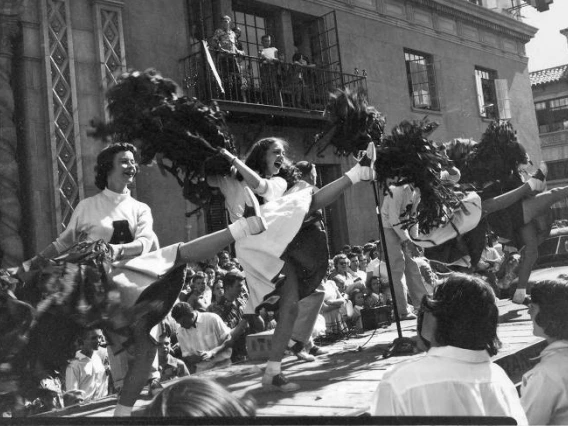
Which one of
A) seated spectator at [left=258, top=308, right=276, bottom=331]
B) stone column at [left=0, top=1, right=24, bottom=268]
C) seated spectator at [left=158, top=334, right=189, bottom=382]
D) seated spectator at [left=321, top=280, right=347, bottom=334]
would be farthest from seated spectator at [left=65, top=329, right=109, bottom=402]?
stone column at [left=0, top=1, right=24, bottom=268]

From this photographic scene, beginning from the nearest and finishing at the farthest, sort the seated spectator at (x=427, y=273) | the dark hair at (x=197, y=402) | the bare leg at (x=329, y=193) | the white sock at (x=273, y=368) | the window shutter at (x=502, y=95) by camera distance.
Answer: the dark hair at (x=197, y=402) < the white sock at (x=273, y=368) < the bare leg at (x=329, y=193) < the seated spectator at (x=427, y=273) < the window shutter at (x=502, y=95)

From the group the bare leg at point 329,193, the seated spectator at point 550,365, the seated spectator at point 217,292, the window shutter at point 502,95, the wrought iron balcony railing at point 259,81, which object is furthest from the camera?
the window shutter at point 502,95

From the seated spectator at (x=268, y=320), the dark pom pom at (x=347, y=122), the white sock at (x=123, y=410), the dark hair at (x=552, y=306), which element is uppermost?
the dark pom pom at (x=347, y=122)

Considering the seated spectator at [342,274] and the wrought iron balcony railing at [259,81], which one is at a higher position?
the wrought iron balcony railing at [259,81]

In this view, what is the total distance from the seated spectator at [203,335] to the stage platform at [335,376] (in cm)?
71

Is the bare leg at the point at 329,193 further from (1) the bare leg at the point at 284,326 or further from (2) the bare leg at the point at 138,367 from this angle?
(2) the bare leg at the point at 138,367

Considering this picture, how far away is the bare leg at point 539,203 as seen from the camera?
20.0 feet

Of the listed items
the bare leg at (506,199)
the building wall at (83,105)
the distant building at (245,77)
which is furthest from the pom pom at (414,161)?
the building wall at (83,105)

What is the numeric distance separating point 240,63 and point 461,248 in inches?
254

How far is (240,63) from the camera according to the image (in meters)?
11.1

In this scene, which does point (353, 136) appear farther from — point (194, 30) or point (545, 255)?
point (194, 30)

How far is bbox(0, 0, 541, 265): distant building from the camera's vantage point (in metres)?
8.59

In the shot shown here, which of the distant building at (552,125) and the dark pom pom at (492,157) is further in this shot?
the distant building at (552,125)

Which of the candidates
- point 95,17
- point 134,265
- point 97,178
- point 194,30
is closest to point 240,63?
point 194,30
